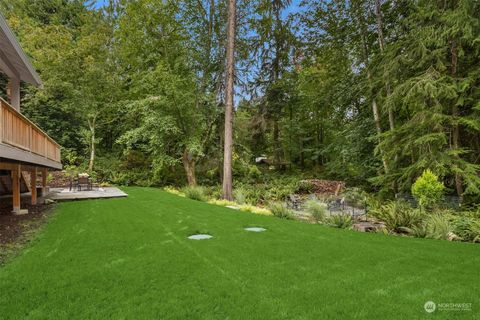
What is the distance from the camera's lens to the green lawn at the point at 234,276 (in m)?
2.51

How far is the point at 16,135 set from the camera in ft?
18.2

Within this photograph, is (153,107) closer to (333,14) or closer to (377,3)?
(333,14)

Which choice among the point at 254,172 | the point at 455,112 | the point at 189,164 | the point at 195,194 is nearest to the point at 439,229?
the point at 455,112

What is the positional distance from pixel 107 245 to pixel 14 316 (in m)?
2.12

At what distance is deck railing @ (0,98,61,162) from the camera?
4789mm

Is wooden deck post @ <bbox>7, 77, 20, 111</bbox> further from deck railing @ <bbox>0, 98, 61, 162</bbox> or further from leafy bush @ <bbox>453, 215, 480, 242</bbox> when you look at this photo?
leafy bush @ <bbox>453, 215, 480, 242</bbox>

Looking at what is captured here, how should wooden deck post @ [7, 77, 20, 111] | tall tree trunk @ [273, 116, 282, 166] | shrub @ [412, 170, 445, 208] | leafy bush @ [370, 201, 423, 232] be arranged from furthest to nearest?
tall tree trunk @ [273, 116, 282, 166], wooden deck post @ [7, 77, 20, 111], shrub @ [412, 170, 445, 208], leafy bush @ [370, 201, 423, 232]

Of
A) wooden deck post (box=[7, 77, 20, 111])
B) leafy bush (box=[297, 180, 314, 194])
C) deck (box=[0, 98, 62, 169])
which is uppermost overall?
wooden deck post (box=[7, 77, 20, 111])

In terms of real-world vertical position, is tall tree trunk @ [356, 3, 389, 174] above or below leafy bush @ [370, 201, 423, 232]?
above

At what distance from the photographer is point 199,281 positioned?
315 centimetres

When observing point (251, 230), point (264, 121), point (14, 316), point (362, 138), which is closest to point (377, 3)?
point (362, 138)

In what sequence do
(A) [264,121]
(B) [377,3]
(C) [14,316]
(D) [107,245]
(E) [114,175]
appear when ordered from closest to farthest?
1. (C) [14,316]
2. (D) [107,245]
3. (B) [377,3]
4. (E) [114,175]
5. (A) [264,121]

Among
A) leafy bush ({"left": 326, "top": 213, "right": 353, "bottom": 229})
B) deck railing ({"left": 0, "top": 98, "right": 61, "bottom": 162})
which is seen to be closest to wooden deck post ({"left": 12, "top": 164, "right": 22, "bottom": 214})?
deck railing ({"left": 0, "top": 98, "right": 61, "bottom": 162})

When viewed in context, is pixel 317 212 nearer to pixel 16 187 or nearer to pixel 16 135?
pixel 16 135
